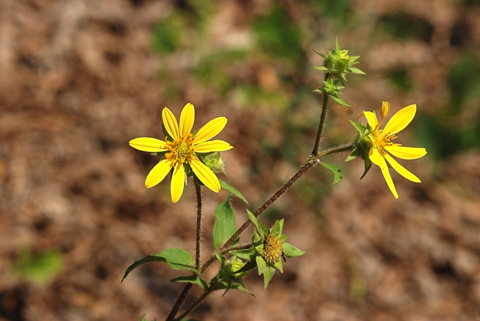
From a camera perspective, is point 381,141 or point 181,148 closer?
point 181,148

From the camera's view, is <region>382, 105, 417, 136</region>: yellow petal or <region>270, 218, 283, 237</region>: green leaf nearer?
<region>270, 218, 283, 237</region>: green leaf

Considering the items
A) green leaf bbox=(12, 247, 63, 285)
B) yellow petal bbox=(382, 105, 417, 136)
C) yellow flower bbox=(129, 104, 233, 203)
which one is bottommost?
yellow flower bbox=(129, 104, 233, 203)

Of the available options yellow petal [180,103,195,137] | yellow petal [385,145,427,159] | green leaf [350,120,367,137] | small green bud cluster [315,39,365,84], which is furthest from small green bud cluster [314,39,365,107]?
yellow petal [180,103,195,137]

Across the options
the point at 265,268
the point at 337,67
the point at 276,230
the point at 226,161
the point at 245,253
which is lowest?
the point at 265,268

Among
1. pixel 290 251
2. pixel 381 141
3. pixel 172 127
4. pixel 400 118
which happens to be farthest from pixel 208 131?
pixel 400 118

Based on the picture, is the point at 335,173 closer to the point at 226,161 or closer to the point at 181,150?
the point at 181,150

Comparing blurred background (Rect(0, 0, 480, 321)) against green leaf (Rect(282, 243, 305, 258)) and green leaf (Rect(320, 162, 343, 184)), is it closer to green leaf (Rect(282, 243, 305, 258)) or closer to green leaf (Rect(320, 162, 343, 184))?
green leaf (Rect(320, 162, 343, 184))

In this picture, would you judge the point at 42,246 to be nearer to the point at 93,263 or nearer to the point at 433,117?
the point at 93,263

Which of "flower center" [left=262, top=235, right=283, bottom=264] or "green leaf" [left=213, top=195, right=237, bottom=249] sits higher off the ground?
"green leaf" [left=213, top=195, right=237, bottom=249]

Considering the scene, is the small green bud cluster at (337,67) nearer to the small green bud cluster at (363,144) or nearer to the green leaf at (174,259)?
the small green bud cluster at (363,144)
